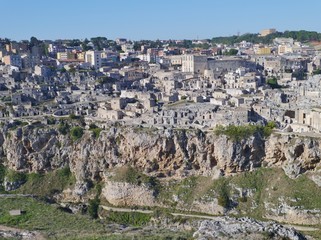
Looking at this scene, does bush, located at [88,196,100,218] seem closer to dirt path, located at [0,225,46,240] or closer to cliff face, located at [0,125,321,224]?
cliff face, located at [0,125,321,224]

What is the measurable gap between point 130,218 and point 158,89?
81.5 ft

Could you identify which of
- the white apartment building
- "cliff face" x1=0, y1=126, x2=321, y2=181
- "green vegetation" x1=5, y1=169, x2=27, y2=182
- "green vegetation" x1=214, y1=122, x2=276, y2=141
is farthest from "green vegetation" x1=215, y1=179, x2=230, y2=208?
the white apartment building

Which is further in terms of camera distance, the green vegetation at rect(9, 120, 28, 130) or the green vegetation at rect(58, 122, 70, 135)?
the green vegetation at rect(9, 120, 28, 130)

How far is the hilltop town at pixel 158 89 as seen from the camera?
152 ft

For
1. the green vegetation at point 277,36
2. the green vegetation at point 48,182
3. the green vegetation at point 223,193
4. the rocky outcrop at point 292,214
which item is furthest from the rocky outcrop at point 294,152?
the green vegetation at point 277,36

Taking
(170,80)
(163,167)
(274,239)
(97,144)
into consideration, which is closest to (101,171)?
(97,144)

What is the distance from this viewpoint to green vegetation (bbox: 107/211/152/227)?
41844 mm

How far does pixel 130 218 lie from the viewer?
4262 cm

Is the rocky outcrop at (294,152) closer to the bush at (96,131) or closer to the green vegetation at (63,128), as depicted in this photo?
the bush at (96,131)

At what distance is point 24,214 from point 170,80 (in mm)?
30060

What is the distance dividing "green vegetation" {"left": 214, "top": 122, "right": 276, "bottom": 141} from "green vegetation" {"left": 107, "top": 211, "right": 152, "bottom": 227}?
880 cm

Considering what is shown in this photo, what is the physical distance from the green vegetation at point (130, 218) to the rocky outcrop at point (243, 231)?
57.7 ft

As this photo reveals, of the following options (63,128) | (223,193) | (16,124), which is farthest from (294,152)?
(16,124)

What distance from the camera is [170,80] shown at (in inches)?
2542
